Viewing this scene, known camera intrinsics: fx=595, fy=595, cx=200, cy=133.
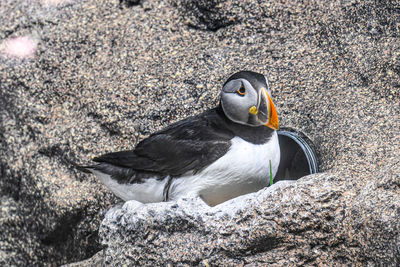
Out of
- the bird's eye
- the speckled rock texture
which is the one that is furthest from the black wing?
the speckled rock texture

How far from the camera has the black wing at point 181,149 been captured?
3.06 meters

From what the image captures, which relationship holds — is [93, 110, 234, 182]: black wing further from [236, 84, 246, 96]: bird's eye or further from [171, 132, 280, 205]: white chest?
[236, 84, 246, 96]: bird's eye

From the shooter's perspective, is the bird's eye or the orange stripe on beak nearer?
the orange stripe on beak

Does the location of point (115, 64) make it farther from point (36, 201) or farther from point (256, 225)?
point (256, 225)

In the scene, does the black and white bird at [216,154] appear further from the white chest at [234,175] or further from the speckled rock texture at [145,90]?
the speckled rock texture at [145,90]

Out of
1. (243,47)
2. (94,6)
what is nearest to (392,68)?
(243,47)

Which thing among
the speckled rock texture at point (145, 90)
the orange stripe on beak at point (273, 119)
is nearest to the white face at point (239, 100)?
the orange stripe on beak at point (273, 119)

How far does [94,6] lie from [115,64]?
564 millimetres

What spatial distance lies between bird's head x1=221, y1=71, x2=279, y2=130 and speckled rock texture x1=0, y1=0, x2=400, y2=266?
0.41m

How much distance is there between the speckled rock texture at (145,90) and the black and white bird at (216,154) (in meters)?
0.26

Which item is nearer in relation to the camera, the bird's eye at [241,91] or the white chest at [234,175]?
the white chest at [234,175]

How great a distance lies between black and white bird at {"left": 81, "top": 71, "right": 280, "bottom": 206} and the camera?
9.90 feet

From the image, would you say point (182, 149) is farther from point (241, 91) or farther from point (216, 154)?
point (241, 91)

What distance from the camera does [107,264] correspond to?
9.45 feet
